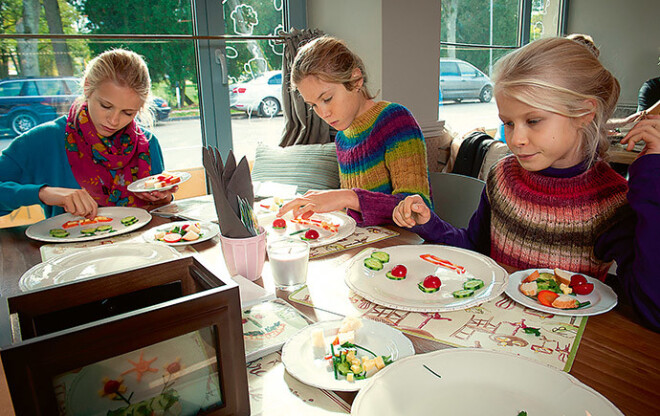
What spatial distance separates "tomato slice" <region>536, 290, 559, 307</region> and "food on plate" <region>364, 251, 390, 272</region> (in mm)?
326

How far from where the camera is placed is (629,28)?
486cm

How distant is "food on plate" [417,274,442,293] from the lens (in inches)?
36.8

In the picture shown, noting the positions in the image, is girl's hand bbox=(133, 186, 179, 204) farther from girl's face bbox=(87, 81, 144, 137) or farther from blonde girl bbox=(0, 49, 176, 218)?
girl's face bbox=(87, 81, 144, 137)

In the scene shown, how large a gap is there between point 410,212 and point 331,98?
72 centimetres

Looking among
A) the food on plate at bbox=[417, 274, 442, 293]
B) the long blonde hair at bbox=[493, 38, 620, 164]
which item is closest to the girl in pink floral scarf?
the food on plate at bbox=[417, 274, 442, 293]

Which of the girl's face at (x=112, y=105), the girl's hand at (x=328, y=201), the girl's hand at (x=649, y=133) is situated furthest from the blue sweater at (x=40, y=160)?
the girl's hand at (x=649, y=133)

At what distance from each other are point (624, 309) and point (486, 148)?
88.3 inches

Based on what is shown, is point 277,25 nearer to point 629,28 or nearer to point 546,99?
point 546,99

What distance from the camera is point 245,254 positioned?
1.02 m

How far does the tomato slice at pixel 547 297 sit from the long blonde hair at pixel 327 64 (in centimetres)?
114

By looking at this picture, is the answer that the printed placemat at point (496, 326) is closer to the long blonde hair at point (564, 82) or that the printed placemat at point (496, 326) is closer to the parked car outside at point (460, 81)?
the long blonde hair at point (564, 82)

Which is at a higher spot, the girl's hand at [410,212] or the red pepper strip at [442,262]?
the girl's hand at [410,212]

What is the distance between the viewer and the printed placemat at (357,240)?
3.95 ft

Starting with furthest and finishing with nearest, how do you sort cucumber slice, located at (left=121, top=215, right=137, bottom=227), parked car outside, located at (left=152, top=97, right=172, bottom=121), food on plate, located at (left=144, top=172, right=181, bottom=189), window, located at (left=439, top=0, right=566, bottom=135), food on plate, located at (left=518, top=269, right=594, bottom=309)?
window, located at (left=439, top=0, right=566, bottom=135)
parked car outside, located at (left=152, top=97, right=172, bottom=121)
food on plate, located at (left=144, top=172, right=181, bottom=189)
cucumber slice, located at (left=121, top=215, right=137, bottom=227)
food on plate, located at (left=518, top=269, right=594, bottom=309)
